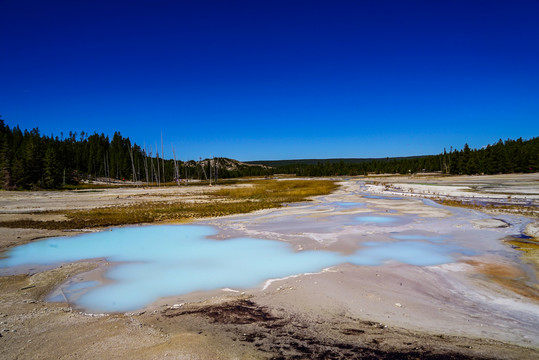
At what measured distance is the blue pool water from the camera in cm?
841

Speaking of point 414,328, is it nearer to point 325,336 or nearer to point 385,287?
point 325,336

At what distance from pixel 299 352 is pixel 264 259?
6.37 metres

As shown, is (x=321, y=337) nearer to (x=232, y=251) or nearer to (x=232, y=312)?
(x=232, y=312)

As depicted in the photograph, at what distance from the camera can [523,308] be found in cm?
684

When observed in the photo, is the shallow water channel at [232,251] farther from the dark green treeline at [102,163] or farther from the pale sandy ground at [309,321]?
the dark green treeline at [102,163]

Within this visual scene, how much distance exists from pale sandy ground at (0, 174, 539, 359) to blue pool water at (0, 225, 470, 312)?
767 millimetres

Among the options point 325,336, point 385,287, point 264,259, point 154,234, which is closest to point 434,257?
point 385,287

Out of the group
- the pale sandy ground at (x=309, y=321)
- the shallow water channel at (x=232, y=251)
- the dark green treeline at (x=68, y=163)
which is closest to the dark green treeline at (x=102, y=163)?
the dark green treeline at (x=68, y=163)

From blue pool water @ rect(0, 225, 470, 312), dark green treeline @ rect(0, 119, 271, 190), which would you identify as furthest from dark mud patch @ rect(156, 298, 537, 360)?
dark green treeline @ rect(0, 119, 271, 190)

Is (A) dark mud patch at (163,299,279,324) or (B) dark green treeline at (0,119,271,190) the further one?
(B) dark green treeline at (0,119,271,190)

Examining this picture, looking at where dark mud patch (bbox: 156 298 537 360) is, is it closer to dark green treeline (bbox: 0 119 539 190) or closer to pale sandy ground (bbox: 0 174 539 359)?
pale sandy ground (bbox: 0 174 539 359)

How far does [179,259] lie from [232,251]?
81.5 inches

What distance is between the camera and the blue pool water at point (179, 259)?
8.41 meters

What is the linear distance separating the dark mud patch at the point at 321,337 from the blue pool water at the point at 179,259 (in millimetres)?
1954
